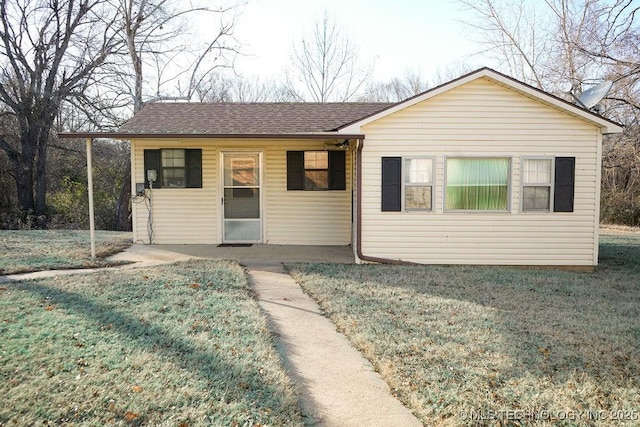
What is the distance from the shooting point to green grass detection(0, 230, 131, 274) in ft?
24.5

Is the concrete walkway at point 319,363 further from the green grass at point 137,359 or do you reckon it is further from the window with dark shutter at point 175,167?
the window with dark shutter at point 175,167

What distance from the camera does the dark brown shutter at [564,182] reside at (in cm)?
834

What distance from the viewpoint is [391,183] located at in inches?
328

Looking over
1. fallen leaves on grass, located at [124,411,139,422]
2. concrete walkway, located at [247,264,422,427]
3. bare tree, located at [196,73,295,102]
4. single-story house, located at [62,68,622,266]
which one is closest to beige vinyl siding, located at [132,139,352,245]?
single-story house, located at [62,68,622,266]

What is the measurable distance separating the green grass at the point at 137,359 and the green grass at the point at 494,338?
3.40 feet

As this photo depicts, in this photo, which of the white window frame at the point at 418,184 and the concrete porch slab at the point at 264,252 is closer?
the white window frame at the point at 418,184

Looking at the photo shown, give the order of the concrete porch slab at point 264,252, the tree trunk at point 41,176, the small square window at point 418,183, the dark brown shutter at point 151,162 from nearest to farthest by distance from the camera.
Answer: the small square window at point 418,183
the concrete porch slab at point 264,252
the dark brown shutter at point 151,162
the tree trunk at point 41,176

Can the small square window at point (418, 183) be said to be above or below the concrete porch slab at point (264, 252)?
above

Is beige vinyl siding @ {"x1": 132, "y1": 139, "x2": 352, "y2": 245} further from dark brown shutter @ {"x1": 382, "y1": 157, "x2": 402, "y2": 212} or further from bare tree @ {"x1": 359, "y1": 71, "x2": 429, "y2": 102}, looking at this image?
bare tree @ {"x1": 359, "y1": 71, "x2": 429, "y2": 102}

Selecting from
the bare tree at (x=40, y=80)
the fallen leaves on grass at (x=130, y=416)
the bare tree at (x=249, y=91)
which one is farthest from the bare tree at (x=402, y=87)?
the fallen leaves on grass at (x=130, y=416)

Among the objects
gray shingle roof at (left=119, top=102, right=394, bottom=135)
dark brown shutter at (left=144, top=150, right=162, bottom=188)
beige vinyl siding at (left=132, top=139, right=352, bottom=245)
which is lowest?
beige vinyl siding at (left=132, top=139, right=352, bottom=245)

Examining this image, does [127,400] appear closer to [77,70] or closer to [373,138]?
[373,138]

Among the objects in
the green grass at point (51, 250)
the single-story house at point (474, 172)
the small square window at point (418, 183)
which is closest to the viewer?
the green grass at point (51, 250)

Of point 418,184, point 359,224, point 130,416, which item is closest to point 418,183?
point 418,184
